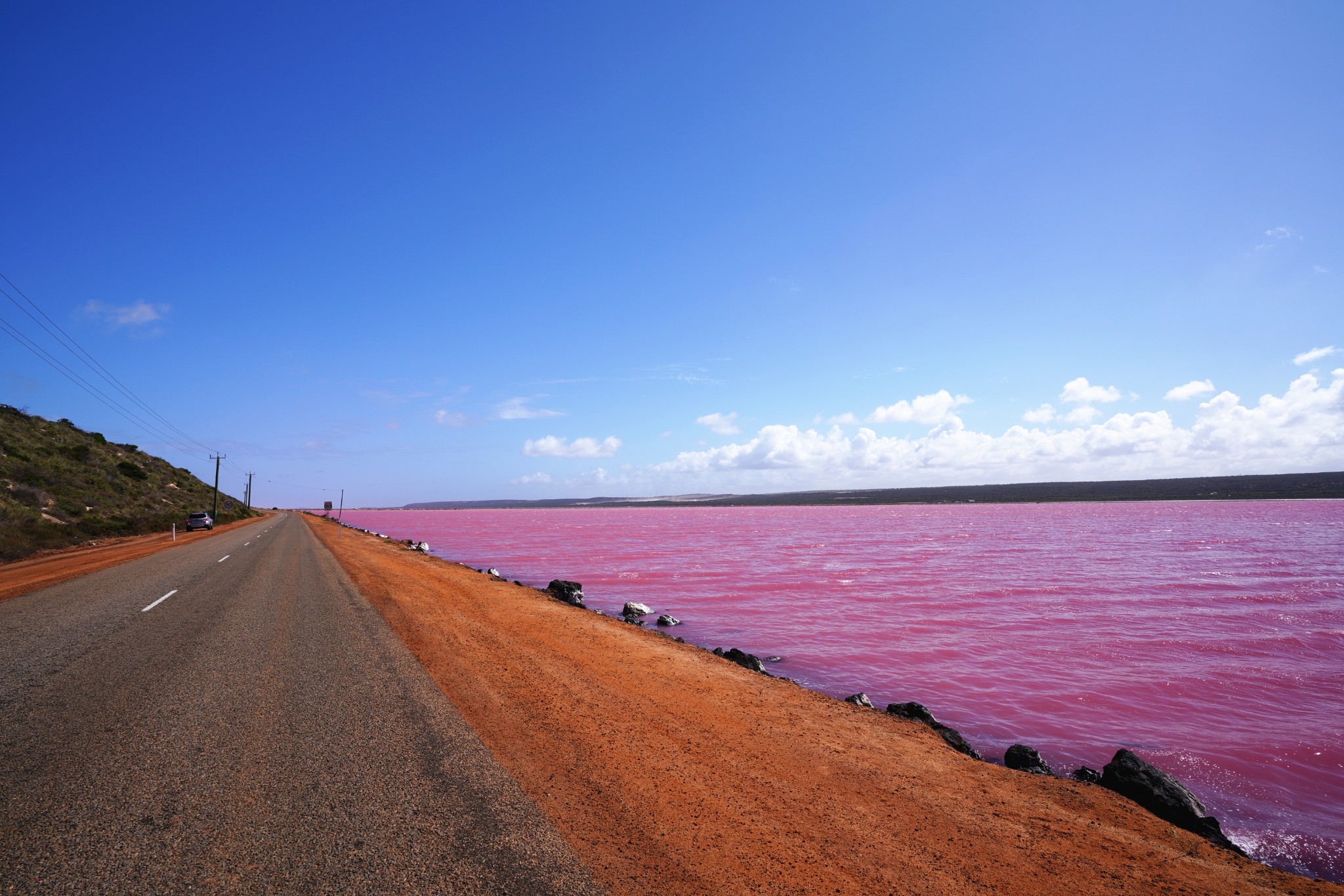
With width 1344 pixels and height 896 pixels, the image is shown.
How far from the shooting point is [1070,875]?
4.23 m

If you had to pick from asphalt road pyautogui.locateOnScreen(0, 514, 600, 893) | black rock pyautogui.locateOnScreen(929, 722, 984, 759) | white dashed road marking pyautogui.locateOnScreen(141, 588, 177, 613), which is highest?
white dashed road marking pyautogui.locateOnScreen(141, 588, 177, 613)

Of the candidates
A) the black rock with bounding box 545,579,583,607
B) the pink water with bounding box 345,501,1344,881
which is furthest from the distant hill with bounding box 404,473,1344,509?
the black rock with bounding box 545,579,583,607

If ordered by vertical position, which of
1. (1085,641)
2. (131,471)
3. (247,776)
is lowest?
(1085,641)

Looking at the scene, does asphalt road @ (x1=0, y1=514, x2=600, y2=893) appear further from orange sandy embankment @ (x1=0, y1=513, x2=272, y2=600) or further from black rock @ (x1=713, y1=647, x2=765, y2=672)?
orange sandy embankment @ (x1=0, y1=513, x2=272, y2=600)

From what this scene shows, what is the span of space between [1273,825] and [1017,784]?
3.08m

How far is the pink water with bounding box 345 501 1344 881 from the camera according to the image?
25.5ft

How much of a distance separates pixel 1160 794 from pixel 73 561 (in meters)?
31.0

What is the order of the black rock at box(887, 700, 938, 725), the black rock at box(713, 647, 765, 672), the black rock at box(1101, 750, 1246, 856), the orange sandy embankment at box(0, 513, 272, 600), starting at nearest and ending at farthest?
the black rock at box(1101, 750, 1246, 856)
the black rock at box(887, 700, 938, 725)
the black rock at box(713, 647, 765, 672)
the orange sandy embankment at box(0, 513, 272, 600)

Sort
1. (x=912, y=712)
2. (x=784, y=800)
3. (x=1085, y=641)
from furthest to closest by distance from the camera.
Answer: (x=1085, y=641) < (x=912, y=712) < (x=784, y=800)

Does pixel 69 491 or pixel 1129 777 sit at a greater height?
pixel 69 491

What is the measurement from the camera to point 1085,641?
44.6ft

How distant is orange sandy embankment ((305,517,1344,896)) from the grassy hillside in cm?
2896

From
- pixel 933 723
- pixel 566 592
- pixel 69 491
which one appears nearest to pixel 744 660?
pixel 933 723

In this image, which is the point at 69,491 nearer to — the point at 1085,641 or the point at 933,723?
the point at 933,723
